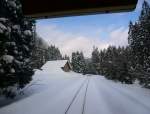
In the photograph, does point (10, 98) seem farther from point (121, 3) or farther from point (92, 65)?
point (92, 65)

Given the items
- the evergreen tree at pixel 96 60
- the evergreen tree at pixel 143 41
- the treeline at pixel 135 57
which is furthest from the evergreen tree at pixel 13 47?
the evergreen tree at pixel 96 60

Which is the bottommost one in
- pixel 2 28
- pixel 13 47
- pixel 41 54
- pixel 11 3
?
pixel 13 47

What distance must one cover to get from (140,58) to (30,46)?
4102 centimetres

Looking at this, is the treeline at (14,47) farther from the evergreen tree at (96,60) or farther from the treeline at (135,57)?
the evergreen tree at (96,60)

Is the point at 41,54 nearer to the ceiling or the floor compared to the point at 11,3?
nearer to the ceiling

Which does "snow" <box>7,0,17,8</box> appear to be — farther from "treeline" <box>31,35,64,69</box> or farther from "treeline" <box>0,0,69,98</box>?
"treeline" <box>31,35,64,69</box>

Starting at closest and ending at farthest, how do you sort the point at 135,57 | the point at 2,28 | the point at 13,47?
the point at 2,28
the point at 13,47
the point at 135,57

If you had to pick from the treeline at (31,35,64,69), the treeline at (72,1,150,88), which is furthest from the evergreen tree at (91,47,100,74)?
the treeline at (72,1,150,88)

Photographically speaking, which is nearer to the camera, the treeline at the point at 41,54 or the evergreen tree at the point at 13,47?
the evergreen tree at the point at 13,47

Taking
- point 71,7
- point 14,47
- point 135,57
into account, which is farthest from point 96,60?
point 71,7

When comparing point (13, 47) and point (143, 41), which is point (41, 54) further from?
point (13, 47)

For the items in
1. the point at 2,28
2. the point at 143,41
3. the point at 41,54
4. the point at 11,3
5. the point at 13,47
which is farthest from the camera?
the point at 41,54

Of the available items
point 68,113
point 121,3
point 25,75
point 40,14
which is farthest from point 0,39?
point 121,3

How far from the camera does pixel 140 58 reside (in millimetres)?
57812
